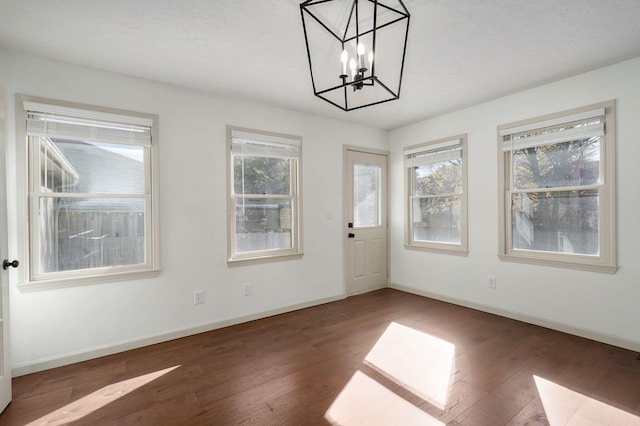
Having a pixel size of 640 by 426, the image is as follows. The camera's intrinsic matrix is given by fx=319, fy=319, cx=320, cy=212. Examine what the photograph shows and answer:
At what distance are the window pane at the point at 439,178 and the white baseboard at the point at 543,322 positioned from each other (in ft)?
4.78

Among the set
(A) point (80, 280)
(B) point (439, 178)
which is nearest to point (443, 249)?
(B) point (439, 178)

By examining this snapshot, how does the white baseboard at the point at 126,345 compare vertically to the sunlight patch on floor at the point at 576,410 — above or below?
above

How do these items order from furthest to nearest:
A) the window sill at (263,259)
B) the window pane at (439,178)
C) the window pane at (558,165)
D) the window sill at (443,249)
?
1. the window pane at (439,178)
2. the window sill at (443,249)
3. the window sill at (263,259)
4. the window pane at (558,165)

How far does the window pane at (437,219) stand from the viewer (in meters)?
4.32

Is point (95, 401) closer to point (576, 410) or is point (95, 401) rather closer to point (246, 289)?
point (246, 289)

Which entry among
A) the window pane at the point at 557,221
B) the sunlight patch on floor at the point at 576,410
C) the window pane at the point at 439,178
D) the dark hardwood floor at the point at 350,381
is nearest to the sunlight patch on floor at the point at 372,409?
the dark hardwood floor at the point at 350,381

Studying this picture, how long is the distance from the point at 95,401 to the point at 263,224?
223 cm

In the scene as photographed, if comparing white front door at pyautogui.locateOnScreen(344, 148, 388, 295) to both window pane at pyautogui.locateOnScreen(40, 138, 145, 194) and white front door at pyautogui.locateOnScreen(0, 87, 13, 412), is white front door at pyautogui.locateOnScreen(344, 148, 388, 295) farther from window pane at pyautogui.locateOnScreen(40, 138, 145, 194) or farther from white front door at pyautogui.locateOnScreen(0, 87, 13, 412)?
white front door at pyautogui.locateOnScreen(0, 87, 13, 412)

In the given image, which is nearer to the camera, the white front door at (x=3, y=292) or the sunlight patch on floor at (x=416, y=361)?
the white front door at (x=3, y=292)

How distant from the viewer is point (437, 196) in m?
4.49

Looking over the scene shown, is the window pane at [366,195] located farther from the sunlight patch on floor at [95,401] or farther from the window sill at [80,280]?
the sunlight patch on floor at [95,401]

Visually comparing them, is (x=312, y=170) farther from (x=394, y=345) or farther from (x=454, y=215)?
(x=394, y=345)

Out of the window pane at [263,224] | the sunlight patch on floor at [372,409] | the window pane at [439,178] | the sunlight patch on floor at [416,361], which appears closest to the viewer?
the sunlight patch on floor at [372,409]

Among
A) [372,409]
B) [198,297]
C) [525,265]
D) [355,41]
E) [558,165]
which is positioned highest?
[355,41]
